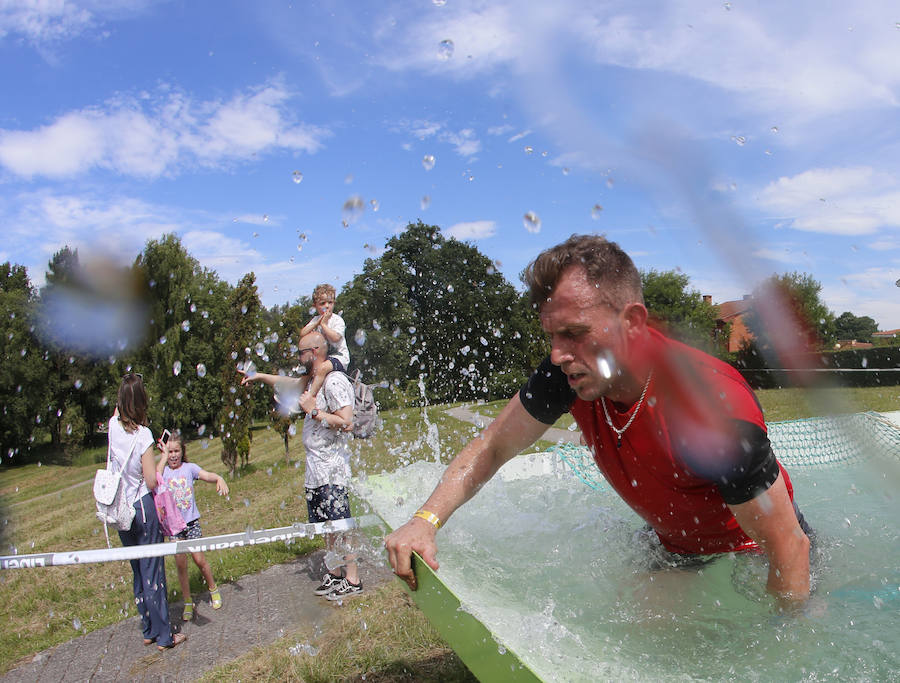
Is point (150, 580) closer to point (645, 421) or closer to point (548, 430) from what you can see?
point (645, 421)

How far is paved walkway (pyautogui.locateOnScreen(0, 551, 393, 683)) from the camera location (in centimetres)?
394

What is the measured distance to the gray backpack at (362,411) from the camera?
16.2 feet

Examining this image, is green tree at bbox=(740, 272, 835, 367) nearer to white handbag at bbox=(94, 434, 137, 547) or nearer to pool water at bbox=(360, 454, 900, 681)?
pool water at bbox=(360, 454, 900, 681)

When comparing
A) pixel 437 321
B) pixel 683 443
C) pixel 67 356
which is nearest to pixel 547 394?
pixel 683 443

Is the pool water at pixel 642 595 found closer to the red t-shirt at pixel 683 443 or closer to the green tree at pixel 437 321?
the red t-shirt at pixel 683 443

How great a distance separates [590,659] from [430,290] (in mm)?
18340

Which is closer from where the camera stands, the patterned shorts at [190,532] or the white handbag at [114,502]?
the white handbag at [114,502]

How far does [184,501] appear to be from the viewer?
15.9ft

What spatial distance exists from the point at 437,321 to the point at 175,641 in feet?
58.7

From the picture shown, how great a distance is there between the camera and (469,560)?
120 inches

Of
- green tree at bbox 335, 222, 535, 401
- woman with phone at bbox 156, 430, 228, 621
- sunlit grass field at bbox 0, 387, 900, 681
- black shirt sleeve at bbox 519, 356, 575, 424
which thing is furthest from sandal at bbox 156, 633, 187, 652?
green tree at bbox 335, 222, 535, 401

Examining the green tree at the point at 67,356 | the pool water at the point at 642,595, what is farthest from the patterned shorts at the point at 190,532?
the green tree at the point at 67,356

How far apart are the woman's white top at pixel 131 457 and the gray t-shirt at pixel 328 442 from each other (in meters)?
1.12

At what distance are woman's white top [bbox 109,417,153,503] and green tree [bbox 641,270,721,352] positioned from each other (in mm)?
3519
